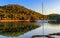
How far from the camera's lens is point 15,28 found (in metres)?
2.84

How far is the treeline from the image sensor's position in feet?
9.31

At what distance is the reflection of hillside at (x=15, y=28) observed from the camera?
283cm

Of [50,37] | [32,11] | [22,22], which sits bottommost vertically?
[50,37]

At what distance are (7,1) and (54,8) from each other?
761 millimetres

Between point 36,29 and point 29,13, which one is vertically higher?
point 29,13

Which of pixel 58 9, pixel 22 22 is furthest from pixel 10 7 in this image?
pixel 58 9

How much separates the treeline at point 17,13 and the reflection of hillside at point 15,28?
3.8 inches

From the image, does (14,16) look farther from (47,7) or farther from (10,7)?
(47,7)

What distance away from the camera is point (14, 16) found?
2848mm

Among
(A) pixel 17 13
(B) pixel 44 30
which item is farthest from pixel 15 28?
(B) pixel 44 30

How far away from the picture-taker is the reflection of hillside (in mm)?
2830

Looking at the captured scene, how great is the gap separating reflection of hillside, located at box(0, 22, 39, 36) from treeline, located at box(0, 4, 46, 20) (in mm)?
96

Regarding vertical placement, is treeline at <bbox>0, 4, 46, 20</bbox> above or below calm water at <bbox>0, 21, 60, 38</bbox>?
above

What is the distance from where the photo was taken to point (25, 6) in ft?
9.33
